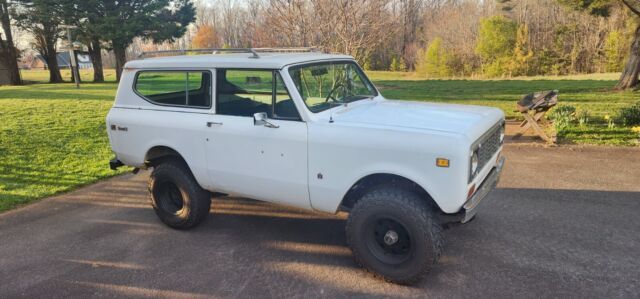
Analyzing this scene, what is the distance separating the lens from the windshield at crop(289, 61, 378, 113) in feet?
13.7

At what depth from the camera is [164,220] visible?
16.5ft

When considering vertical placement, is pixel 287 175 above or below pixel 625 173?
above

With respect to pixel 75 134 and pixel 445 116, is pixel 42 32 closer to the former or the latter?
pixel 75 134

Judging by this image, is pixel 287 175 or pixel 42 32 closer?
pixel 287 175

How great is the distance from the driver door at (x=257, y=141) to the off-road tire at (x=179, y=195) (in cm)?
36

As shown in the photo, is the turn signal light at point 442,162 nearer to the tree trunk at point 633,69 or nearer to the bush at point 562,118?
the bush at point 562,118

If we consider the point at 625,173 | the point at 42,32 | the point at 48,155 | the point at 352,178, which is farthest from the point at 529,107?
the point at 42,32

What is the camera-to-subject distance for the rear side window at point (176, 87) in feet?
14.9

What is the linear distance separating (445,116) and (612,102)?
12.4 m

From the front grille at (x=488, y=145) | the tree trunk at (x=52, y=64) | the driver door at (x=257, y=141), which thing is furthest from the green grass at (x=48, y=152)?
the tree trunk at (x=52, y=64)

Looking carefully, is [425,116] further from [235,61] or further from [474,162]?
[235,61]

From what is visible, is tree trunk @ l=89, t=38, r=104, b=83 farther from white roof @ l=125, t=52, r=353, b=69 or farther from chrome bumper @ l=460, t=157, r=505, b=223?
chrome bumper @ l=460, t=157, r=505, b=223

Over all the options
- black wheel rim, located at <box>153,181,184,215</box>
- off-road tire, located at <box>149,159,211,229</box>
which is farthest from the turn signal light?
black wheel rim, located at <box>153,181,184,215</box>

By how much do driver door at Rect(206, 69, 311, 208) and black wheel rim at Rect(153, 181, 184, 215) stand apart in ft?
2.50
